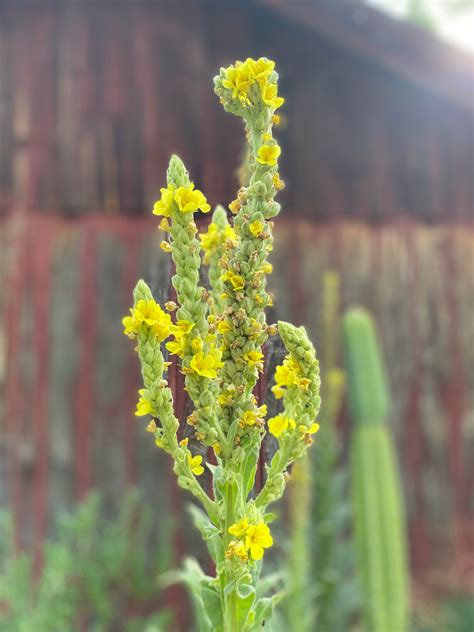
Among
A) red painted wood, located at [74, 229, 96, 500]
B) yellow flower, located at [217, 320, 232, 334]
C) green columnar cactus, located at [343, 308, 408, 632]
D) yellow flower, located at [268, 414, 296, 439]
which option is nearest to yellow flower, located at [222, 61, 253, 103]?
yellow flower, located at [217, 320, 232, 334]

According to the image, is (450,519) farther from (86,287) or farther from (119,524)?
(86,287)

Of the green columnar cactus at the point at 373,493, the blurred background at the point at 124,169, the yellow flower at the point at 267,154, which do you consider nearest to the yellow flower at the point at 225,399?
the yellow flower at the point at 267,154

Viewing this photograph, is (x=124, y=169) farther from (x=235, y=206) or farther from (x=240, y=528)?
(x=240, y=528)

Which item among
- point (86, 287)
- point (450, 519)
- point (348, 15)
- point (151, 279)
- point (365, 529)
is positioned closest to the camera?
point (151, 279)

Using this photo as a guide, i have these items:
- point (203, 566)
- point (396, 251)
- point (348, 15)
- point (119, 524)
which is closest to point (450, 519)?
point (396, 251)

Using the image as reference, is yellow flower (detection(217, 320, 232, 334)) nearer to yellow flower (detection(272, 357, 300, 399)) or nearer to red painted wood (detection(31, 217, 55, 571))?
yellow flower (detection(272, 357, 300, 399))

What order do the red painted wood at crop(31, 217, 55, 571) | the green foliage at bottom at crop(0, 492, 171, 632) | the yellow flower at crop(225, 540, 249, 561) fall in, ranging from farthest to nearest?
the red painted wood at crop(31, 217, 55, 571) → the green foliage at bottom at crop(0, 492, 171, 632) → the yellow flower at crop(225, 540, 249, 561)

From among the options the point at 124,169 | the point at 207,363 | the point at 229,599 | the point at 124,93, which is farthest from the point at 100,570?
the point at 207,363
